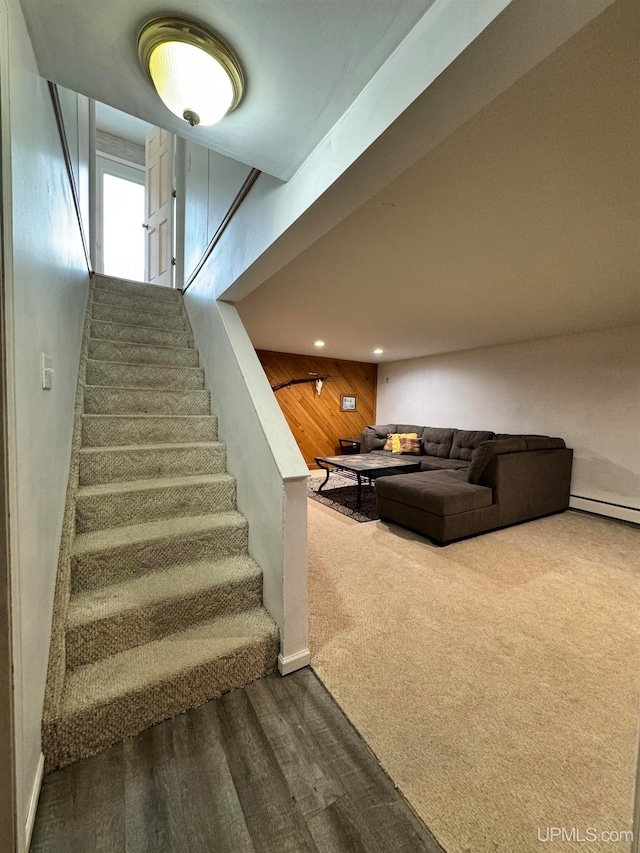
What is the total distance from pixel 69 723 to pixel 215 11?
218 centimetres

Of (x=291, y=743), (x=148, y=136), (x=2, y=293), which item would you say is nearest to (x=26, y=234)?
(x=2, y=293)

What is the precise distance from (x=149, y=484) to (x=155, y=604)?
680 millimetres

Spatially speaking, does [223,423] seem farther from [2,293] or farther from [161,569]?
[2,293]

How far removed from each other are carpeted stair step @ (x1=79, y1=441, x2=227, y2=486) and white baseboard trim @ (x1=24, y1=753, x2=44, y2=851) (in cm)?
118

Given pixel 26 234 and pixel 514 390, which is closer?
pixel 26 234

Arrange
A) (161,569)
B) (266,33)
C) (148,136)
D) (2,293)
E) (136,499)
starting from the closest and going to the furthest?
(2,293)
(266,33)
(161,569)
(136,499)
(148,136)

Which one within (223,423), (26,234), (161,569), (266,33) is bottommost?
(161,569)

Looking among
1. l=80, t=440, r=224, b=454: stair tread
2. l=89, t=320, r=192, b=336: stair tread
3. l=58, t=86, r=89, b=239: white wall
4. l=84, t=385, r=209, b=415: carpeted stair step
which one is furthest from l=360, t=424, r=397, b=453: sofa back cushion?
l=58, t=86, r=89, b=239: white wall

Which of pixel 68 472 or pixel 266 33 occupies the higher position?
pixel 266 33

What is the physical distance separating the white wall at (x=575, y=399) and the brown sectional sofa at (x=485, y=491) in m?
0.28

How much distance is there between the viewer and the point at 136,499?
177cm

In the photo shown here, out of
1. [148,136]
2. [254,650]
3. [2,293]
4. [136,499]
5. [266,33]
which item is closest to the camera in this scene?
[2,293]

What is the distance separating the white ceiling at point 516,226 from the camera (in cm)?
104

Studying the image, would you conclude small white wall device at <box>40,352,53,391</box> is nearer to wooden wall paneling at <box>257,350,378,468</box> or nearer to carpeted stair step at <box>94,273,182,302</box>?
carpeted stair step at <box>94,273,182,302</box>
